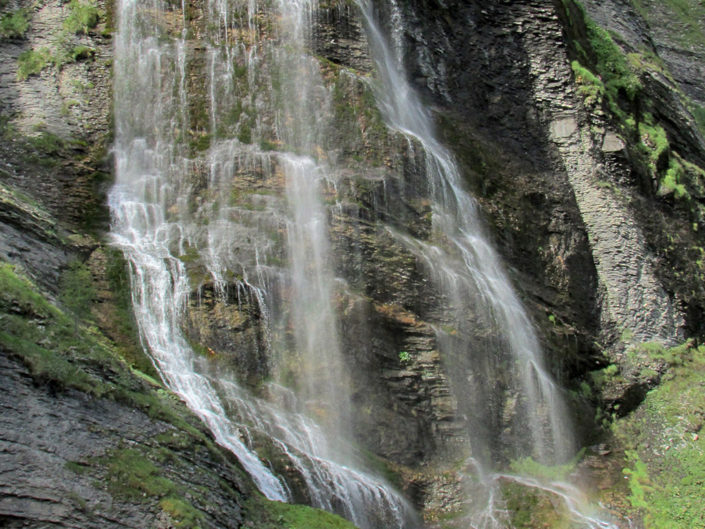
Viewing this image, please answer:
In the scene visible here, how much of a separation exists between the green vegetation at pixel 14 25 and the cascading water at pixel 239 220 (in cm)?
243

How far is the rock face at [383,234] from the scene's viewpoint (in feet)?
23.8

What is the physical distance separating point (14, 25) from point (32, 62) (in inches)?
59.2

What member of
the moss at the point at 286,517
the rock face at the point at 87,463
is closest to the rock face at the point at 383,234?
the rock face at the point at 87,463

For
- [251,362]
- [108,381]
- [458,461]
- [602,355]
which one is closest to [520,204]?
[602,355]

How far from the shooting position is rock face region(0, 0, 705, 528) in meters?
7.24

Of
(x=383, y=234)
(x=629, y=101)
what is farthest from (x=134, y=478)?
(x=629, y=101)

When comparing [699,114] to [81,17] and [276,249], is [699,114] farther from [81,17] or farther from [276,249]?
[81,17]

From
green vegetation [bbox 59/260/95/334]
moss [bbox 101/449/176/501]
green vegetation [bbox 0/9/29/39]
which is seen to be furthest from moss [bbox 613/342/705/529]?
green vegetation [bbox 0/9/29/39]

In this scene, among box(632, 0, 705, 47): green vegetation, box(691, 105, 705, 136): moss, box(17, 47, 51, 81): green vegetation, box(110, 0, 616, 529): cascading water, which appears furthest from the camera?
box(632, 0, 705, 47): green vegetation

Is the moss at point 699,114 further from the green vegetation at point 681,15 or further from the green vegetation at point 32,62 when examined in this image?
the green vegetation at point 32,62

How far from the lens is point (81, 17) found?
17.1 m

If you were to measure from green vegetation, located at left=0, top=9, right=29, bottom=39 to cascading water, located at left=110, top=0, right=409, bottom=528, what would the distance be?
2427 millimetres

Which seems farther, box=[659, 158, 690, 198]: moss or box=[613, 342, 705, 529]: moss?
box=[659, 158, 690, 198]: moss

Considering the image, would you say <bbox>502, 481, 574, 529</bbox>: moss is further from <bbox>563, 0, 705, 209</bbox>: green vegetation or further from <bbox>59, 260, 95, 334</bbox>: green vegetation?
<bbox>563, 0, 705, 209</bbox>: green vegetation
